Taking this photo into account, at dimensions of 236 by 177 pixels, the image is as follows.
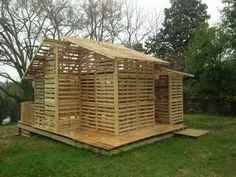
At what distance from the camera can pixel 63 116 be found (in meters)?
10.8

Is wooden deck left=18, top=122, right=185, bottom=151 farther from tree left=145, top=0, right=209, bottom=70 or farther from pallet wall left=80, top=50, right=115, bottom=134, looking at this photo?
tree left=145, top=0, right=209, bottom=70

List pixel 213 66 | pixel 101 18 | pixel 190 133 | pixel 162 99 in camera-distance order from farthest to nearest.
→ pixel 101 18 < pixel 213 66 < pixel 162 99 < pixel 190 133

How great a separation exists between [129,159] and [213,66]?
11.8 meters

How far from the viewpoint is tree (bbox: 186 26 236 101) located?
17.5 m

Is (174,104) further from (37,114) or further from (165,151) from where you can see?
(37,114)

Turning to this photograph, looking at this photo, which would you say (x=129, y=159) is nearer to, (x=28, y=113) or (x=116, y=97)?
A: (x=116, y=97)

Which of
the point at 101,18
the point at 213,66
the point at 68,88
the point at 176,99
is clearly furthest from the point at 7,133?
the point at 101,18

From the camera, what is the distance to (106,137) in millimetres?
9688

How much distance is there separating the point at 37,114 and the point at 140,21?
63.2 feet

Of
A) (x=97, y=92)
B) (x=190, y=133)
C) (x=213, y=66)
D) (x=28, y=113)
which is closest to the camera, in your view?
(x=97, y=92)

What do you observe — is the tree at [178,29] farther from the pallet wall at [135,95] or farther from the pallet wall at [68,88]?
the pallet wall at [68,88]

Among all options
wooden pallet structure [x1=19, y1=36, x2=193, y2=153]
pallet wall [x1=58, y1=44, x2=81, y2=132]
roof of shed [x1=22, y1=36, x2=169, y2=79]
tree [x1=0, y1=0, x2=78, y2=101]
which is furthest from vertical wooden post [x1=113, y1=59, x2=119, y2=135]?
tree [x1=0, y1=0, x2=78, y2=101]

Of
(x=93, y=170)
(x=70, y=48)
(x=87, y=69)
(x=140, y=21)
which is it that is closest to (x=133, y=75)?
(x=87, y=69)

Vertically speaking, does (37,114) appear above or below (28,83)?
below
